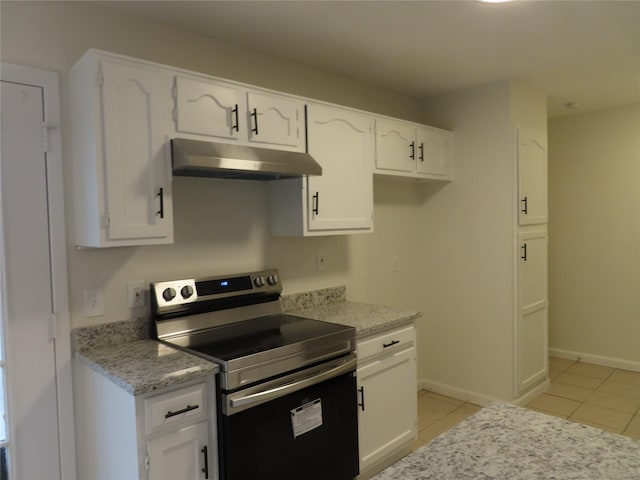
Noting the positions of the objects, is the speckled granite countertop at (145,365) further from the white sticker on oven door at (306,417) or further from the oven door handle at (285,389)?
the white sticker on oven door at (306,417)

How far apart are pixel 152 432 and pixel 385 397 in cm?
136

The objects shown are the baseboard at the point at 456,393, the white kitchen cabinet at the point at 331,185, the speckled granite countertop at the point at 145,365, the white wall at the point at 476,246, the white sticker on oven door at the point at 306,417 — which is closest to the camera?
the speckled granite countertop at the point at 145,365

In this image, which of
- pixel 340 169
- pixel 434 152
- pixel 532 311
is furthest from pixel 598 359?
pixel 340 169

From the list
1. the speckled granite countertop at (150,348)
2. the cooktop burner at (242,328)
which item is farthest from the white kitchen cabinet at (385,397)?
the cooktop burner at (242,328)

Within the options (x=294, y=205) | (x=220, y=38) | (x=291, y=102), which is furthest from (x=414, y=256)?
(x=220, y=38)

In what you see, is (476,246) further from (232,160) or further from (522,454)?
(522,454)

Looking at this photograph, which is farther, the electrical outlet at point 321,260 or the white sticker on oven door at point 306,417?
the electrical outlet at point 321,260

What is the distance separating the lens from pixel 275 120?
7.75ft

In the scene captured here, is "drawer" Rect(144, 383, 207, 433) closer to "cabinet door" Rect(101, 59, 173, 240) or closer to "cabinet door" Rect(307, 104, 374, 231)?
"cabinet door" Rect(101, 59, 173, 240)

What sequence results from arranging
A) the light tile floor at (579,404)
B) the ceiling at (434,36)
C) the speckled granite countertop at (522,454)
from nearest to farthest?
1. the speckled granite countertop at (522,454)
2. the ceiling at (434,36)
3. the light tile floor at (579,404)

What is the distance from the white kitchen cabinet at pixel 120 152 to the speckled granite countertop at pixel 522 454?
1397 millimetres

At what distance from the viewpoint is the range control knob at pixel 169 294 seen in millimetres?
2197

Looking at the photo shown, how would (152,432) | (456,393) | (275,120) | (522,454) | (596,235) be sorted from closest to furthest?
(522,454), (152,432), (275,120), (456,393), (596,235)

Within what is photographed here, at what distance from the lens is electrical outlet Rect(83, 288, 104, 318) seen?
A: 6.75 ft
